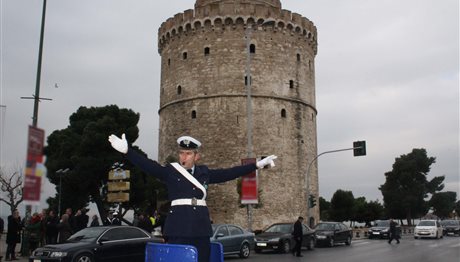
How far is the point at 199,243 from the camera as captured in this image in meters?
4.85

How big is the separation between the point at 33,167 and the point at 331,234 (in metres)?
18.7

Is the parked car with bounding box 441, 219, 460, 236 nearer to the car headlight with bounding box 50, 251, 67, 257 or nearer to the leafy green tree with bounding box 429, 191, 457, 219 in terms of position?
the leafy green tree with bounding box 429, 191, 457, 219

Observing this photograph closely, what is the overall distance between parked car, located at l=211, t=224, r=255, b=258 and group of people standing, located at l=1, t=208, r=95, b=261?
15.1 feet

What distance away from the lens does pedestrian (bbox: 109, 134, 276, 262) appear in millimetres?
4812

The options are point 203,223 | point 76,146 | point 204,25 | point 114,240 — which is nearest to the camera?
point 203,223

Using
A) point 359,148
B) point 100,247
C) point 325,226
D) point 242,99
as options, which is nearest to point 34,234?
point 100,247

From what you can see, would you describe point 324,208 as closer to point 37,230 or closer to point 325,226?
point 325,226

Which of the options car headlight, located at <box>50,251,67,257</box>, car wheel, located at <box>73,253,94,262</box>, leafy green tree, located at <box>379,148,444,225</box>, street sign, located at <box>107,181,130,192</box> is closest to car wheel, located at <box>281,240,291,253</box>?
street sign, located at <box>107,181,130,192</box>

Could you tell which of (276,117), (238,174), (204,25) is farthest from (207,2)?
(238,174)

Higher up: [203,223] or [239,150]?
[239,150]

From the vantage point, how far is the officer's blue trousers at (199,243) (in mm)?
4812

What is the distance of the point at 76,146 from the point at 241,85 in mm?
11019

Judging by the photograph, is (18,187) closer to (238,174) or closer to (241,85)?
(241,85)

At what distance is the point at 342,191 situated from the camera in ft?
199
